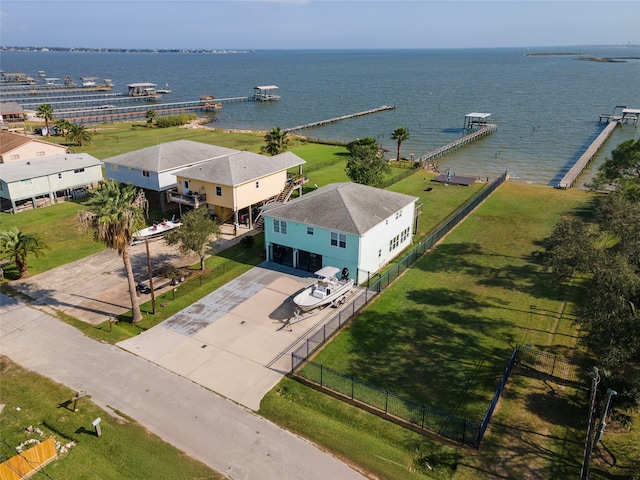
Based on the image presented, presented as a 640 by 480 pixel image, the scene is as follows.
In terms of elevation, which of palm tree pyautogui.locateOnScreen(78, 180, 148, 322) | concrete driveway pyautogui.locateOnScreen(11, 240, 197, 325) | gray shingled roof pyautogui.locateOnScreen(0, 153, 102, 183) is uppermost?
palm tree pyautogui.locateOnScreen(78, 180, 148, 322)

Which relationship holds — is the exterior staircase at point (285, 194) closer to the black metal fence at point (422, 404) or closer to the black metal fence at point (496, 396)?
the black metal fence at point (422, 404)

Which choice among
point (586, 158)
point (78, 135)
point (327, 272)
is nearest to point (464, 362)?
point (327, 272)

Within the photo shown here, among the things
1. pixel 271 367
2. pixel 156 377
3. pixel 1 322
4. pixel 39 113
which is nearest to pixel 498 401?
pixel 271 367

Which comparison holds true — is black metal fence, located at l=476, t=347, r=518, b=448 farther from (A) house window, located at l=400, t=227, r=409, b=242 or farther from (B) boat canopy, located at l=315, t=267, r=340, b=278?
(A) house window, located at l=400, t=227, r=409, b=242

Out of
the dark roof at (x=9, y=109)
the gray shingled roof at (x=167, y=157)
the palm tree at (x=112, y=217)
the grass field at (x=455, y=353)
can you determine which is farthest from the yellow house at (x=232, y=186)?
the dark roof at (x=9, y=109)

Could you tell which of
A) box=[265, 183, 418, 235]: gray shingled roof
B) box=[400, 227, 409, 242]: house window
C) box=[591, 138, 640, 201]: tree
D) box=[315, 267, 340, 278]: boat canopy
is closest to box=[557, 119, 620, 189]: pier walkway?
box=[591, 138, 640, 201]: tree
